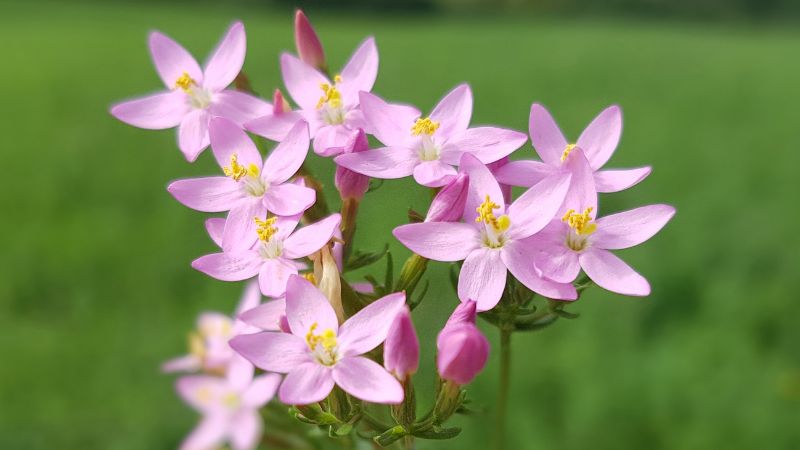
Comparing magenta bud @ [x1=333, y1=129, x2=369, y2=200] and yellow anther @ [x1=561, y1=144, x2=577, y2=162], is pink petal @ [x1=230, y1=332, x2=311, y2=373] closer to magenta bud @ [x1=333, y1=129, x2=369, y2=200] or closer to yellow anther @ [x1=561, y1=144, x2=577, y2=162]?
magenta bud @ [x1=333, y1=129, x2=369, y2=200]

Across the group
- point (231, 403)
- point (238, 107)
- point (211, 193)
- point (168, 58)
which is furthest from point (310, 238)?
point (231, 403)

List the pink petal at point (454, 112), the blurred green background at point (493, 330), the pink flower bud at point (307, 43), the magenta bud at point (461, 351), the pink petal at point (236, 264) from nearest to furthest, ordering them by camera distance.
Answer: the magenta bud at point (461, 351) < the pink petal at point (236, 264) < the pink petal at point (454, 112) < the pink flower bud at point (307, 43) < the blurred green background at point (493, 330)

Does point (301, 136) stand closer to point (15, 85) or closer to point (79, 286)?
point (79, 286)

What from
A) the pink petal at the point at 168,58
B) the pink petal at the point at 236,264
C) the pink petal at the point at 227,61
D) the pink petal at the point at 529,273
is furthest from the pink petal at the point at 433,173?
the pink petal at the point at 168,58

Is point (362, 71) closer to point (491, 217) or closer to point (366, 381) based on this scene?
point (491, 217)

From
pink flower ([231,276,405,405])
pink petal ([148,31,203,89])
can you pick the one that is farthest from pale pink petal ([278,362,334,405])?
pink petal ([148,31,203,89])

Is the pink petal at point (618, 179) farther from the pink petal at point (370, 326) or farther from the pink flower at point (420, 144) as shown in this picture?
the pink petal at point (370, 326)
